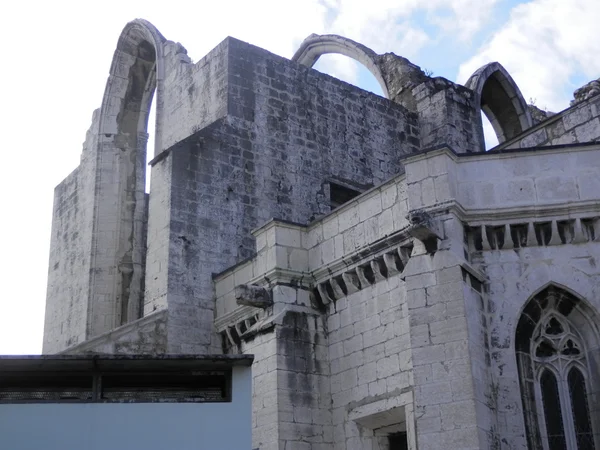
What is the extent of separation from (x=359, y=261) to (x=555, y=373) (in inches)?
114

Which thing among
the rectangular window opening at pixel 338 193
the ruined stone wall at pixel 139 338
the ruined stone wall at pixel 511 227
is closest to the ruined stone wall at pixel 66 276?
the ruined stone wall at pixel 139 338

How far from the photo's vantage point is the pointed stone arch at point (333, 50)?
69.0 ft

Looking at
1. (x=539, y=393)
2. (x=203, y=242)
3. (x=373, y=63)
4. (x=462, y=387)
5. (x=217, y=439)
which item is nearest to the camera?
(x=217, y=439)

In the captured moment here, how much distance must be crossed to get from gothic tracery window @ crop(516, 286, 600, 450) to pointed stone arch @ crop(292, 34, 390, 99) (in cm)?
1043

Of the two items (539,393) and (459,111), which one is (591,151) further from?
(459,111)

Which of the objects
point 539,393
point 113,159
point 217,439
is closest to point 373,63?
point 113,159

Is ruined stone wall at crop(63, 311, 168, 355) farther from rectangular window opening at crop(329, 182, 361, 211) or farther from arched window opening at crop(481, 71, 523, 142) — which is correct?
arched window opening at crop(481, 71, 523, 142)

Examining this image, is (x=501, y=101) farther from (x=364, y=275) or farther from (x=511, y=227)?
(x=511, y=227)

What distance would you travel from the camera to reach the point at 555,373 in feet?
36.5

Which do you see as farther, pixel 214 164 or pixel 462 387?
Answer: pixel 214 164

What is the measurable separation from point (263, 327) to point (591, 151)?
15.6 ft

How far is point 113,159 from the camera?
19594mm

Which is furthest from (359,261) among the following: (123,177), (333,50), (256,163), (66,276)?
(333,50)

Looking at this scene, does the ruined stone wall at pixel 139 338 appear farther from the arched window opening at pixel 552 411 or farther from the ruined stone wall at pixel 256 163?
the arched window opening at pixel 552 411
